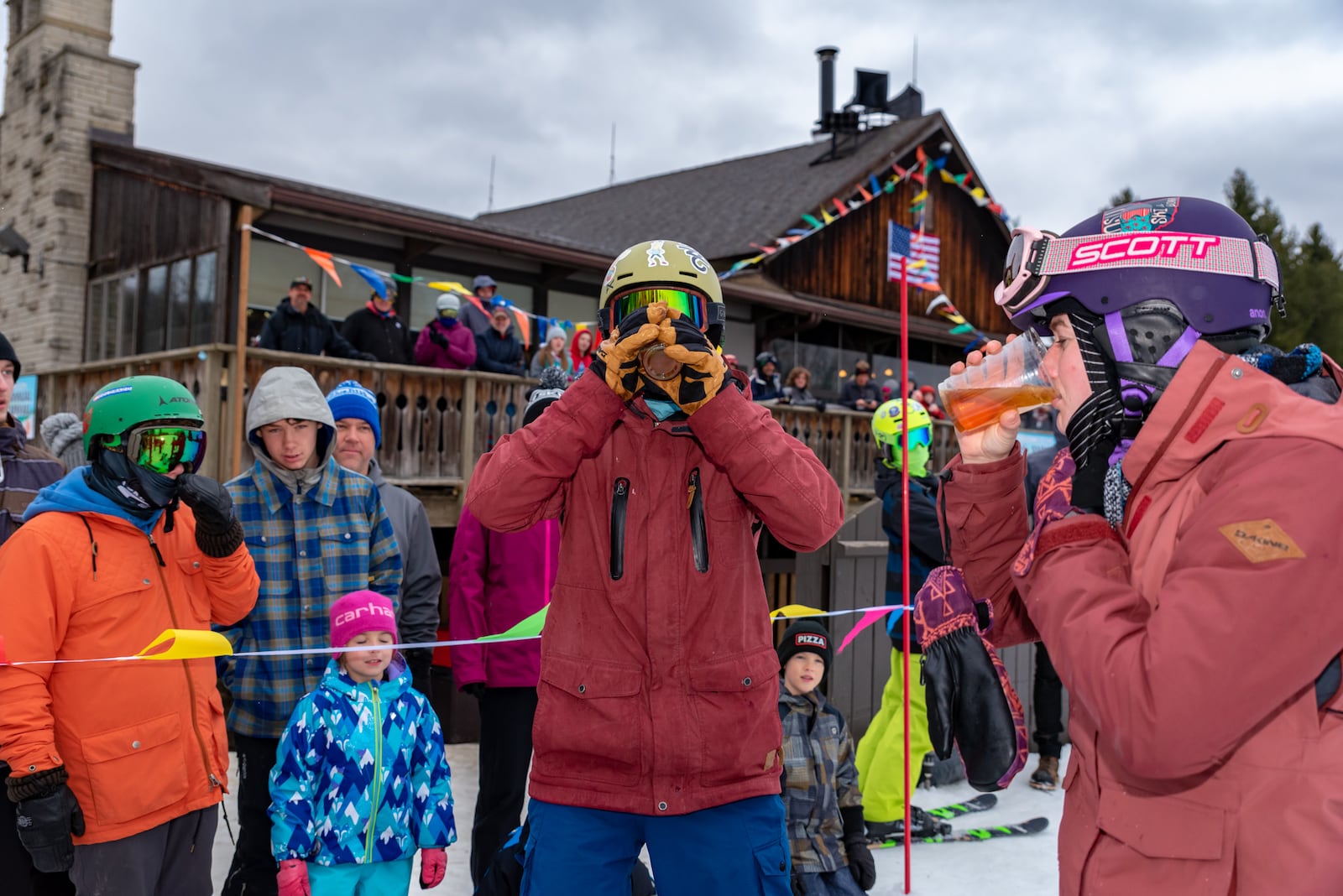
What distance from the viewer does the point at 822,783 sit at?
4.25 m

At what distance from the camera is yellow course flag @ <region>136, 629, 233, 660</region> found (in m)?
3.03

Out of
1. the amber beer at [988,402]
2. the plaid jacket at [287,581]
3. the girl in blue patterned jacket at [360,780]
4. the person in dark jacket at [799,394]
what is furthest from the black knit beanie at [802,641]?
the person in dark jacket at [799,394]

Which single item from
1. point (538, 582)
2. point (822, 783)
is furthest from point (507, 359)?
point (822, 783)

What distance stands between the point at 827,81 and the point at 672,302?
21.8m

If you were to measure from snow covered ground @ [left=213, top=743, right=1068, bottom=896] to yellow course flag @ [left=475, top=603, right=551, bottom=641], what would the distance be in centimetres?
133

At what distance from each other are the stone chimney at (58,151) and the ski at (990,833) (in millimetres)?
12956

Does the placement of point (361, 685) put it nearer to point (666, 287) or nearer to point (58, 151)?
point (666, 287)

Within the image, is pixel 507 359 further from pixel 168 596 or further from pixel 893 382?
pixel 893 382

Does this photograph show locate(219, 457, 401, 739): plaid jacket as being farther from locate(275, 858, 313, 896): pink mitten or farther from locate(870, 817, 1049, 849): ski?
locate(870, 817, 1049, 849): ski

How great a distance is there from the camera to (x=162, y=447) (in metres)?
3.21

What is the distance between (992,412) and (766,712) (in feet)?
3.04

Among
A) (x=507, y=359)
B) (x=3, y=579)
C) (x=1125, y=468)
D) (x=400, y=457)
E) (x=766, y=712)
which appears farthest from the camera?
(x=507, y=359)

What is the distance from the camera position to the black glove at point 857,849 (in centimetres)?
413

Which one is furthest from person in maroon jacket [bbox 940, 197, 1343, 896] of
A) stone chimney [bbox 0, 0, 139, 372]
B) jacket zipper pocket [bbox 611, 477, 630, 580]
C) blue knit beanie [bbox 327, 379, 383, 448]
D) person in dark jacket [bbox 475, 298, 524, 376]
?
stone chimney [bbox 0, 0, 139, 372]
